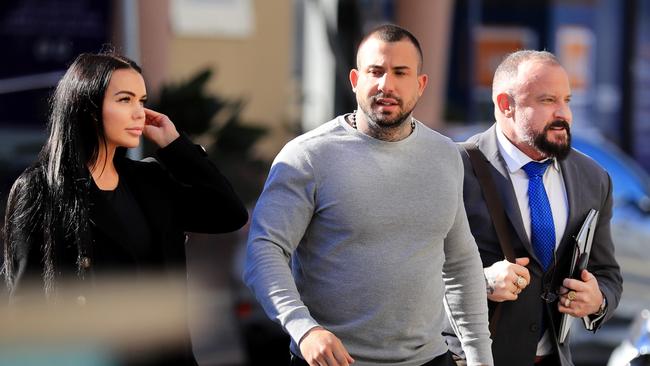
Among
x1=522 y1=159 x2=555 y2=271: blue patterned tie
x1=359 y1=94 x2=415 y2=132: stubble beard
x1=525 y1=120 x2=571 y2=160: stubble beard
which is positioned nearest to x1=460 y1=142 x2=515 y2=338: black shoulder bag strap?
x1=522 y1=159 x2=555 y2=271: blue patterned tie

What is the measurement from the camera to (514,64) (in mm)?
4293

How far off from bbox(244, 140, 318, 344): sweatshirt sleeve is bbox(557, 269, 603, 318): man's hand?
107cm

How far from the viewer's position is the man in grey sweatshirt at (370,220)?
142 inches

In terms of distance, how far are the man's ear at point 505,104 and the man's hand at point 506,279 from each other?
53cm

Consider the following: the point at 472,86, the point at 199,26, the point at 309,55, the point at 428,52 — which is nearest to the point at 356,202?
the point at 428,52

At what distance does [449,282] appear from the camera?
4020mm

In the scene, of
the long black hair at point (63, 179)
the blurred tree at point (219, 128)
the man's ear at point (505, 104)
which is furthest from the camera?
the blurred tree at point (219, 128)

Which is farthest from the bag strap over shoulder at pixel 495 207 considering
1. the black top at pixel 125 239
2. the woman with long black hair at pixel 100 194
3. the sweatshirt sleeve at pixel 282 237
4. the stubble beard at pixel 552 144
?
the black top at pixel 125 239

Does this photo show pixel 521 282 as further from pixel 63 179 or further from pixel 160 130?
pixel 63 179

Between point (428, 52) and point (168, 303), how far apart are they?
968 centimetres

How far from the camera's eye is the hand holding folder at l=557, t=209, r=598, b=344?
416cm

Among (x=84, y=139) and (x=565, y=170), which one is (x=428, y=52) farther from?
(x=84, y=139)

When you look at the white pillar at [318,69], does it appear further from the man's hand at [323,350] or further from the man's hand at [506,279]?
the man's hand at [323,350]

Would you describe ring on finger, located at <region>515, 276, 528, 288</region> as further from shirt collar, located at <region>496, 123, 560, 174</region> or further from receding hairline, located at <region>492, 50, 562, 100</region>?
receding hairline, located at <region>492, 50, 562, 100</region>
